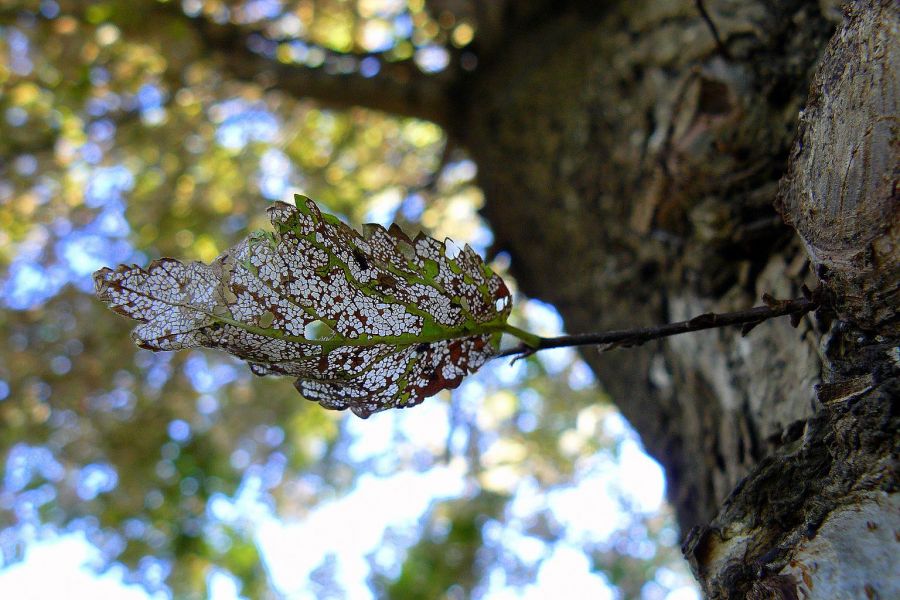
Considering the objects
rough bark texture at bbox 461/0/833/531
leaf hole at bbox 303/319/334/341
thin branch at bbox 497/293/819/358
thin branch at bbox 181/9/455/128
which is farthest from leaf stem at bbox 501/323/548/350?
thin branch at bbox 181/9/455/128

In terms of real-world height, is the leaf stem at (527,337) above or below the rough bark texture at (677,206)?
below

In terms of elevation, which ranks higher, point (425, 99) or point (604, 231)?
point (425, 99)

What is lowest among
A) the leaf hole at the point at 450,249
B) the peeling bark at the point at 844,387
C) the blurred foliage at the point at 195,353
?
the peeling bark at the point at 844,387

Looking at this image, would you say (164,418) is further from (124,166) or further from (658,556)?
(658,556)

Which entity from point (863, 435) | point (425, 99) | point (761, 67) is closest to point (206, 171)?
point (425, 99)

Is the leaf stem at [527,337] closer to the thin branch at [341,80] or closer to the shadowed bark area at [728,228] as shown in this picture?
the shadowed bark area at [728,228]

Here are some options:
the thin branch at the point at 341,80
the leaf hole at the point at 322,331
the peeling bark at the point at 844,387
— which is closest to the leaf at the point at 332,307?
the leaf hole at the point at 322,331
